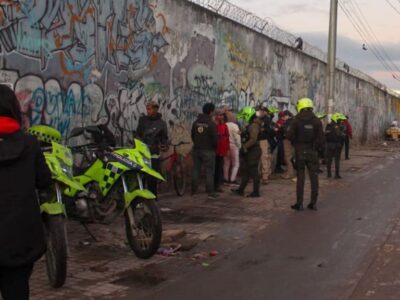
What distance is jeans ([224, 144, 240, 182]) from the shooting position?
13266mm

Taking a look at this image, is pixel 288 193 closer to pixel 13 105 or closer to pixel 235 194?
pixel 235 194

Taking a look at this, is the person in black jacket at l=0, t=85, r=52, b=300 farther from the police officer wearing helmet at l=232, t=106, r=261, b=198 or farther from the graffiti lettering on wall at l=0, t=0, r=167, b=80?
the police officer wearing helmet at l=232, t=106, r=261, b=198

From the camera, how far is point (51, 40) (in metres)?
8.89

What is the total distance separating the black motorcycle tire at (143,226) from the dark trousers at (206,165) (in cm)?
489

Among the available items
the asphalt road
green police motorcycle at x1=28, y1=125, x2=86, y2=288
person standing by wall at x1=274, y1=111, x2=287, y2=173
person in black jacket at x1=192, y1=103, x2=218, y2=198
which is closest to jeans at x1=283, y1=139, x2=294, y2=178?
person standing by wall at x1=274, y1=111, x2=287, y2=173

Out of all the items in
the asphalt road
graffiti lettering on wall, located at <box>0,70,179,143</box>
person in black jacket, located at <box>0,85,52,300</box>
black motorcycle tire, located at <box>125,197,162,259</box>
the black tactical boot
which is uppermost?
graffiti lettering on wall, located at <box>0,70,179,143</box>

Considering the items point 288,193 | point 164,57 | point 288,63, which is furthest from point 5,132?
point 288,63

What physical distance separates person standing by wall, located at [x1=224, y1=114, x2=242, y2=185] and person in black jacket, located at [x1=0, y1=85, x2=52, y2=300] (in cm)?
968

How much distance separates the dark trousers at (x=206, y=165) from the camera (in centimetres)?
1154

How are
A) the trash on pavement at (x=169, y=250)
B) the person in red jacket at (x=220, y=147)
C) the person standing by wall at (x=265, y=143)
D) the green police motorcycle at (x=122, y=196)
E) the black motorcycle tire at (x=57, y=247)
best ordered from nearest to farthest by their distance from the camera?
the black motorcycle tire at (x=57, y=247)
the green police motorcycle at (x=122, y=196)
the trash on pavement at (x=169, y=250)
the person in red jacket at (x=220, y=147)
the person standing by wall at (x=265, y=143)

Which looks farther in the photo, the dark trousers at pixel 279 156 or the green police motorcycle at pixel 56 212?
the dark trousers at pixel 279 156

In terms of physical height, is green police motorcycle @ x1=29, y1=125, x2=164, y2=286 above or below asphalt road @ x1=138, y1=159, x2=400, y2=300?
above

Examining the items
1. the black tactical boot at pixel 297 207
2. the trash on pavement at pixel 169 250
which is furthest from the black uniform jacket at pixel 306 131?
the trash on pavement at pixel 169 250

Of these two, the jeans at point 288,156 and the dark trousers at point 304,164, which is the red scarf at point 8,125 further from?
the jeans at point 288,156
